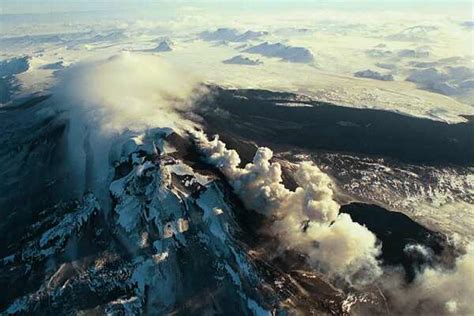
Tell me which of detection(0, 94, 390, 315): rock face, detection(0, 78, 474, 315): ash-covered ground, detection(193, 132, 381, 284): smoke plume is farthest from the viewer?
detection(193, 132, 381, 284): smoke plume

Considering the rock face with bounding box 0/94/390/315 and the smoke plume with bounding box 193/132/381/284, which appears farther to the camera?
the smoke plume with bounding box 193/132/381/284

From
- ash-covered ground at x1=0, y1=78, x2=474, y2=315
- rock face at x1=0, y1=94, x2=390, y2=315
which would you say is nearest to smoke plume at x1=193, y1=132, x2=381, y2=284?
ash-covered ground at x1=0, y1=78, x2=474, y2=315

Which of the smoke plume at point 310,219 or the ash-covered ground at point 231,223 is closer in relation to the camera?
the ash-covered ground at point 231,223

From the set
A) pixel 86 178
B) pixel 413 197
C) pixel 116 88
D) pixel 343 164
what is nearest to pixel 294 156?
pixel 343 164

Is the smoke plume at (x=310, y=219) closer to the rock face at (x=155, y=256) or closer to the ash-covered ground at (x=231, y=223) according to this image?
the ash-covered ground at (x=231, y=223)

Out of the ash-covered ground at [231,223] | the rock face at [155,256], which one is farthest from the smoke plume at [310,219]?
the rock face at [155,256]

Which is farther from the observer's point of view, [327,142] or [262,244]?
[327,142]

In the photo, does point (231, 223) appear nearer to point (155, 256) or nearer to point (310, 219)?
point (310, 219)

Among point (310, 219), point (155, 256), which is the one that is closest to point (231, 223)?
point (310, 219)

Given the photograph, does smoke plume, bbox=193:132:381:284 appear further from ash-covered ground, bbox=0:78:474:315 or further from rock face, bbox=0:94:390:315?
rock face, bbox=0:94:390:315

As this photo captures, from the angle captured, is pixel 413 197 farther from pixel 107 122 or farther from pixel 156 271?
pixel 107 122

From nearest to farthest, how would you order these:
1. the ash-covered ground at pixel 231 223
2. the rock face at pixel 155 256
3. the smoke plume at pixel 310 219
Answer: the rock face at pixel 155 256 → the ash-covered ground at pixel 231 223 → the smoke plume at pixel 310 219
